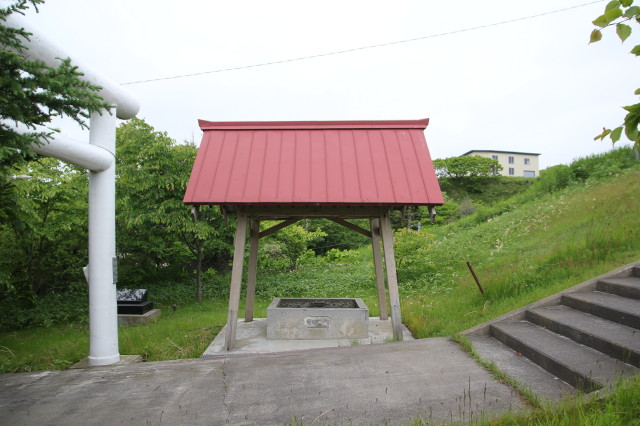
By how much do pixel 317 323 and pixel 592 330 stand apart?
3.84 meters

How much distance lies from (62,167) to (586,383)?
11.4m

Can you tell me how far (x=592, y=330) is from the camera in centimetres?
446

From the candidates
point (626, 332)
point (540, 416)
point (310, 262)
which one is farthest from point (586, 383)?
point (310, 262)

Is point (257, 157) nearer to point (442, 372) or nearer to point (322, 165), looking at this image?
point (322, 165)

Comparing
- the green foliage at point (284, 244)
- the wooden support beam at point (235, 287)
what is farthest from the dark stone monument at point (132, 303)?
the green foliage at point (284, 244)

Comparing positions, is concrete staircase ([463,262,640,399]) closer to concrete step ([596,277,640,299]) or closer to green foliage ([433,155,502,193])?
concrete step ([596,277,640,299])

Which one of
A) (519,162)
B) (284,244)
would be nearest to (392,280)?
(284,244)

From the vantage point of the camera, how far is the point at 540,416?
10.3ft

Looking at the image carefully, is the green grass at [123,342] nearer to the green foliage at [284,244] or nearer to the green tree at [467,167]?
the green foliage at [284,244]

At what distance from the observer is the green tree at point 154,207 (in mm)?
10516

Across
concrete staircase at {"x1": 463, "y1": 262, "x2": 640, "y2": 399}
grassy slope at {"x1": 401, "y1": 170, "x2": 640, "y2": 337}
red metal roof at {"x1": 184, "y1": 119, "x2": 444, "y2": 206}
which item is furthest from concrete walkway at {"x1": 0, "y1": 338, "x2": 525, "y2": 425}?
red metal roof at {"x1": 184, "y1": 119, "x2": 444, "y2": 206}

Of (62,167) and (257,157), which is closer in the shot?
(257,157)

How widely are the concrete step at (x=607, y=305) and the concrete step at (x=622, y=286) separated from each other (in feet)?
0.26

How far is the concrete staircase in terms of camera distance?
3729 millimetres
